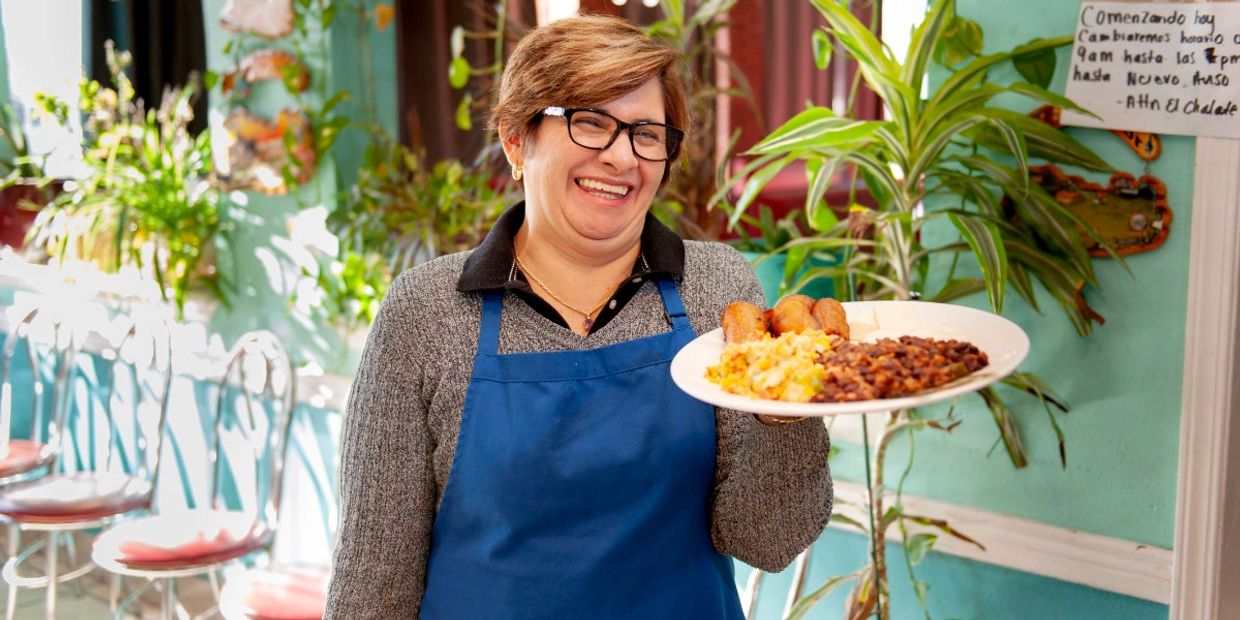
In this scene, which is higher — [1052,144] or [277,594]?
[1052,144]

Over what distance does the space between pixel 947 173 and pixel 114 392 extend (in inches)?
136

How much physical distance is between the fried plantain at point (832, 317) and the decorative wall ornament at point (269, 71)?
2.39 meters

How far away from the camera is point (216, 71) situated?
3.72 metres

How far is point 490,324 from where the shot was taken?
1.45m

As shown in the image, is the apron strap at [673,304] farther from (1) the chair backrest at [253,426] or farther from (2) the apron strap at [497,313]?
(1) the chair backrest at [253,426]

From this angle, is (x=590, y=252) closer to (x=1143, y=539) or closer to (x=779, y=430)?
(x=779, y=430)

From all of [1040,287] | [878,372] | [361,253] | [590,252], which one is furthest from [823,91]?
[878,372]

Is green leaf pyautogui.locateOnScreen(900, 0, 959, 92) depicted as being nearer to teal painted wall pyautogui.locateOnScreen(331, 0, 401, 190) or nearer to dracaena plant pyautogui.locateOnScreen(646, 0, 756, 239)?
dracaena plant pyautogui.locateOnScreen(646, 0, 756, 239)

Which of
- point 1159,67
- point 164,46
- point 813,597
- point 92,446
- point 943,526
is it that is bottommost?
point 92,446

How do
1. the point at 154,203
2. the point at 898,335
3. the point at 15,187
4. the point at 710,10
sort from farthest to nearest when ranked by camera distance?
the point at 15,187 < the point at 154,203 < the point at 710,10 < the point at 898,335

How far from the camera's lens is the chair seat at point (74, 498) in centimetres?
331

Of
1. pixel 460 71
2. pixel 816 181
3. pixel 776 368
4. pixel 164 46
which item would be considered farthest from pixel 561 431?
pixel 164 46

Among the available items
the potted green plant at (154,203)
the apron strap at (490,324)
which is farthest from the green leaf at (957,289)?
the potted green plant at (154,203)

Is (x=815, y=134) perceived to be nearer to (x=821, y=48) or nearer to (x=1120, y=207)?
(x=821, y=48)
